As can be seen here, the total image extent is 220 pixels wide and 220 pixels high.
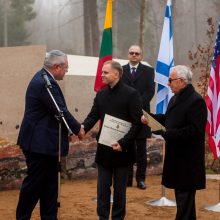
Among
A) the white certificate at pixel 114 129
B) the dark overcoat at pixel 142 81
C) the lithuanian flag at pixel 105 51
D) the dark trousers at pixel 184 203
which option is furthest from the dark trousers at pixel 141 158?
the dark trousers at pixel 184 203

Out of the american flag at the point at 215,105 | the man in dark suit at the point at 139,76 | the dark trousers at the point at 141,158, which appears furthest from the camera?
the dark trousers at the point at 141,158

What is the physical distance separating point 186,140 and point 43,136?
1.37 m

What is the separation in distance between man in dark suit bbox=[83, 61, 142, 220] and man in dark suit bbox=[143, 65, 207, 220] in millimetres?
408

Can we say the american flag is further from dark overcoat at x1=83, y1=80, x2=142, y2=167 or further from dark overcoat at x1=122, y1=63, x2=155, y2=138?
dark overcoat at x1=83, y1=80, x2=142, y2=167

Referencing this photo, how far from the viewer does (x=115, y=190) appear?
5793 mm

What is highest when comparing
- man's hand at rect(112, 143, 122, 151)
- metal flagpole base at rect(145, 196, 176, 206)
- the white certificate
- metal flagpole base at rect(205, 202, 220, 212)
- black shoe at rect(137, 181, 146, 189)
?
the white certificate

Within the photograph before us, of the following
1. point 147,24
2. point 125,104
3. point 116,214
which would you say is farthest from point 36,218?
point 147,24

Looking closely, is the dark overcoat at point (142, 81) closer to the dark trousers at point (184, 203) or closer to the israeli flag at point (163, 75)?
the israeli flag at point (163, 75)

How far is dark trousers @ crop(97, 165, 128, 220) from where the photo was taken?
227 inches

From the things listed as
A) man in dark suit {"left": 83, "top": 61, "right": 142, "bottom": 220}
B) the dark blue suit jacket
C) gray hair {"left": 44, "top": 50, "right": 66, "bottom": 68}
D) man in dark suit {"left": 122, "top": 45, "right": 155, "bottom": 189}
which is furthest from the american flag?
gray hair {"left": 44, "top": 50, "right": 66, "bottom": 68}

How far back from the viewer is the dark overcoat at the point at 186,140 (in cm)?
529

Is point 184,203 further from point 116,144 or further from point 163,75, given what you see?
point 163,75

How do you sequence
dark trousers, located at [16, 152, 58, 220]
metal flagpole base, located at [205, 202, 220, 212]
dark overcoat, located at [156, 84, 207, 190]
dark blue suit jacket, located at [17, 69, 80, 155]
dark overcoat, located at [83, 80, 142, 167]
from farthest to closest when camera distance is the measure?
metal flagpole base, located at [205, 202, 220, 212], dark overcoat, located at [83, 80, 142, 167], dark trousers, located at [16, 152, 58, 220], dark blue suit jacket, located at [17, 69, 80, 155], dark overcoat, located at [156, 84, 207, 190]

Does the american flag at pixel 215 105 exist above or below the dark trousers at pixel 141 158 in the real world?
above
